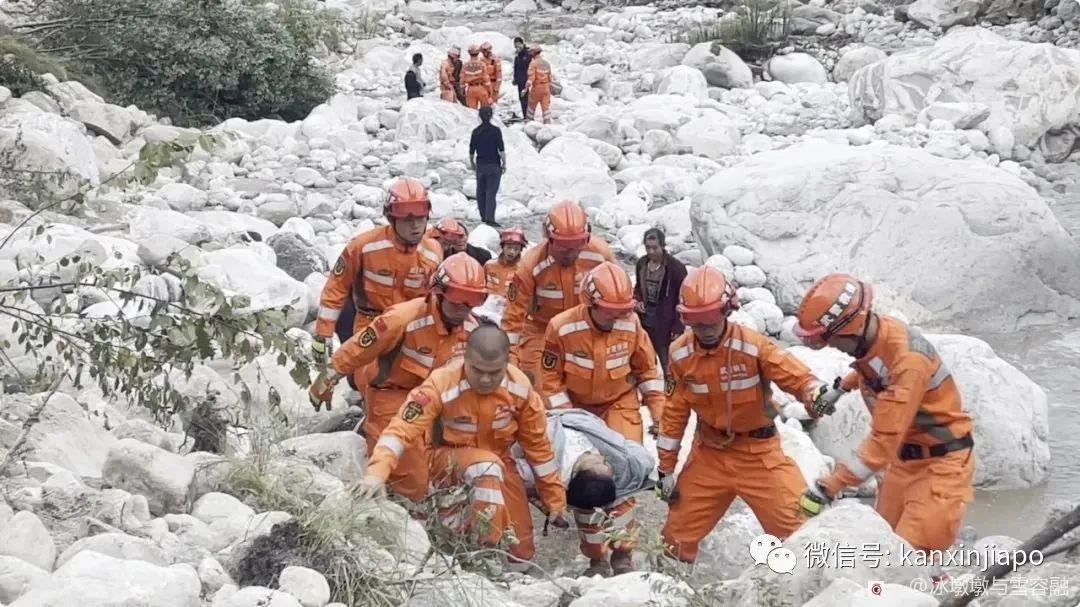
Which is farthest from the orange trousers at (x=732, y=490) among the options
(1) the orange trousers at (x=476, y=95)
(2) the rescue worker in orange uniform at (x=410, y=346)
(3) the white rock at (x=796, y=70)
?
(3) the white rock at (x=796, y=70)

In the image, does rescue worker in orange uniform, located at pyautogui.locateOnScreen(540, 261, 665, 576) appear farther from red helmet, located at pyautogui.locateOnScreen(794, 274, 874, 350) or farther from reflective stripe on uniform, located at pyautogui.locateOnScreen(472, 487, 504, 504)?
red helmet, located at pyautogui.locateOnScreen(794, 274, 874, 350)

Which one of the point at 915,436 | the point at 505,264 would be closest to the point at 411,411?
the point at 915,436

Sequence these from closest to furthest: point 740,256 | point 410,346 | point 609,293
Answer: point 609,293
point 410,346
point 740,256

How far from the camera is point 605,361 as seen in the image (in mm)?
6312

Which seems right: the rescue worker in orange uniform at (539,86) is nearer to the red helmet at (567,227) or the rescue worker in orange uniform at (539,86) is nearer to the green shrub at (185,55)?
the green shrub at (185,55)

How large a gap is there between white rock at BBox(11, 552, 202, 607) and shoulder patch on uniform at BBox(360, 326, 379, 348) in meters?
2.44

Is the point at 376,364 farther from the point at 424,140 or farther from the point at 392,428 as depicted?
the point at 424,140

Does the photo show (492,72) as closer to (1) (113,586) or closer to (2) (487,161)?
(2) (487,161)

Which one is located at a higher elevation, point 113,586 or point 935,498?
point 113,586

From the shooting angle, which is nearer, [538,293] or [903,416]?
[903,416]

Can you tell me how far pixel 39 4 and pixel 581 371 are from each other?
13282 millimetres

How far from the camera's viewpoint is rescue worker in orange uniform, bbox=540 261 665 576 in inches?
242

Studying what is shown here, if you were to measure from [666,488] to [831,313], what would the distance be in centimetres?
122

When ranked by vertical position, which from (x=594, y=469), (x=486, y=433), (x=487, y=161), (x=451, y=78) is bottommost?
(x=451, y=78)
